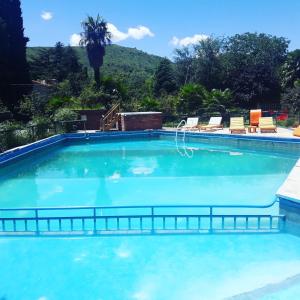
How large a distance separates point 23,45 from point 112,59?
45.1 metres

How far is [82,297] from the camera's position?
167 inches

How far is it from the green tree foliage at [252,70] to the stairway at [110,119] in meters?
11.4

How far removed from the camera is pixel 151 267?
4.86 metres

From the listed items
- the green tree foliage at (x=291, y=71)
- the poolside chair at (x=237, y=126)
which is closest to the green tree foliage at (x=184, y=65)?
the green tree foliage at (x=291, y=71)

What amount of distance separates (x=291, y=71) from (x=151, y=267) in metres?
27.7

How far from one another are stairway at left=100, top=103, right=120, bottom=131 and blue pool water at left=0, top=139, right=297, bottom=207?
13.3 ft

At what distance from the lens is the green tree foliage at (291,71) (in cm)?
2902

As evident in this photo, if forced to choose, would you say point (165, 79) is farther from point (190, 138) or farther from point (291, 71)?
point (190, 138)

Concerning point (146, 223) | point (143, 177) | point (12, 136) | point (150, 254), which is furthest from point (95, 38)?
point (150, 254)

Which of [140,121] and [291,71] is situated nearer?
[140,121]

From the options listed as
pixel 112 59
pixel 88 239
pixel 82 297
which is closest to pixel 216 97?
pixel 88 239

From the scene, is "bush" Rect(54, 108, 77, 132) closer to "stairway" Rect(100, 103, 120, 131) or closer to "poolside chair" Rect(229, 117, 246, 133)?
"stairway" Rect(100, 103, 120, 131)

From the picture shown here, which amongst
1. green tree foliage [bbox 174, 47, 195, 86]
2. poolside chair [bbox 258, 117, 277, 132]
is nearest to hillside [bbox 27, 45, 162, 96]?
green tree foliage [bbox 174, 47, 195, 86]

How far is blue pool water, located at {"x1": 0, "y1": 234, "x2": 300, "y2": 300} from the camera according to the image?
4.28m
